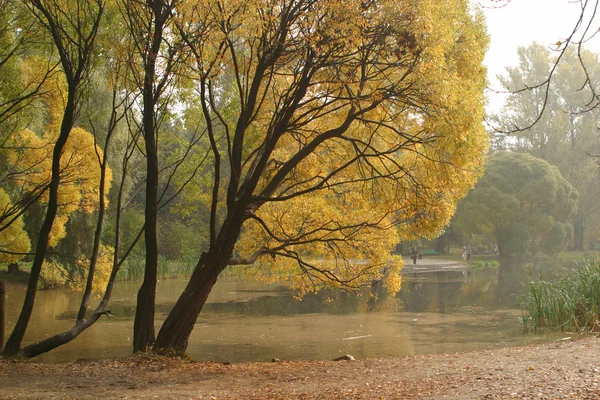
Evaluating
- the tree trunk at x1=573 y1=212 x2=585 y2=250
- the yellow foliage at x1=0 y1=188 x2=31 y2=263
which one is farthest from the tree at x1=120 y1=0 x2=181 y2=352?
the tree trunk at x1=573 y1=212 x2=585 y2=250

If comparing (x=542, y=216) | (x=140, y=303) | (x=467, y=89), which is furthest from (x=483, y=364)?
(x=542, y=216)

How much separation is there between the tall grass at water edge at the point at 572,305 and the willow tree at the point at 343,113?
3425mm

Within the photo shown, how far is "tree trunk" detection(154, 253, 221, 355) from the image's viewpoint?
8688mm

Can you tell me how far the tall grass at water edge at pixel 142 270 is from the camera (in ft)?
87.4

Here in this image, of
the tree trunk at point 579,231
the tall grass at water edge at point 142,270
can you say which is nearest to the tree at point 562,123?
the tree trunk at point 579,231

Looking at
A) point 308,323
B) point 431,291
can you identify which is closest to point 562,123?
point 431,291

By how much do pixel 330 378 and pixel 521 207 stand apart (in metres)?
35.7

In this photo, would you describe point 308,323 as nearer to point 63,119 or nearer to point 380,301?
point 380,301

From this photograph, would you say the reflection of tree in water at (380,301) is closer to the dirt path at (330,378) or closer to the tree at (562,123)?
the dirt path at (330,378)

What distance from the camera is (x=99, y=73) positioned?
19.5m

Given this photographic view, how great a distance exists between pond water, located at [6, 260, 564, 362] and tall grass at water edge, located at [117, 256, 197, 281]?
5.87 feet

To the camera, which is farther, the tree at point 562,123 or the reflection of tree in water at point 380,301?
the tree at point 562,123

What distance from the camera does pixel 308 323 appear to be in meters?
15.3

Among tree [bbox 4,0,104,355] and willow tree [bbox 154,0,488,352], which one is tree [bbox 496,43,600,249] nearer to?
willow tree [bbox 154,0,488,352]
